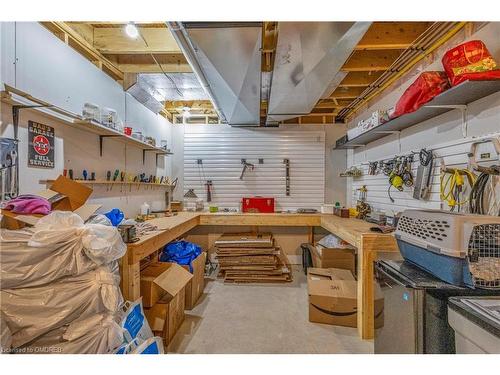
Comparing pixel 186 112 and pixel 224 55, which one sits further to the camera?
pixel 186 112

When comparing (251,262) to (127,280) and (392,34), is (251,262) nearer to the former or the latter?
(127,280)

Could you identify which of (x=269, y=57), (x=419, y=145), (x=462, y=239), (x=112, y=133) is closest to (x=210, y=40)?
(x=269, y=57)

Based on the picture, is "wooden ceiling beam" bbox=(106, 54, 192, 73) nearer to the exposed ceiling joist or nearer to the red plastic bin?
the exposed ceiling joist

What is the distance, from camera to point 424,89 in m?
1.95

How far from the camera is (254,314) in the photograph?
2773mm

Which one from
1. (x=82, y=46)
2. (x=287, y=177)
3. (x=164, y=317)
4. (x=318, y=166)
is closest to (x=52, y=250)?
(x=164, y=317)

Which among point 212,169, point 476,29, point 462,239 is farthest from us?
point 212,169

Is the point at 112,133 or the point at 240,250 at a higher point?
the point at 112,133

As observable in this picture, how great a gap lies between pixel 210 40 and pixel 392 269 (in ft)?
6.93

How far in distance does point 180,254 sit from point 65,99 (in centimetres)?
203

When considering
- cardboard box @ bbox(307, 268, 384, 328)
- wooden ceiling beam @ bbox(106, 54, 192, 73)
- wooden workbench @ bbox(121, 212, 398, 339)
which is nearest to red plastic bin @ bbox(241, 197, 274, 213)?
wooden workbench @ bbox(121, 212, 398, 339)

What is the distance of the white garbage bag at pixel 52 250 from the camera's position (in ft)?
4.25

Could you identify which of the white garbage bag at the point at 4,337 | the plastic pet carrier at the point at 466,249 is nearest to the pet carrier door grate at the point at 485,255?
the plastic pet carrier at the point at 466,249

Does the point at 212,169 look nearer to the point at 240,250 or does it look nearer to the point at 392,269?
the point at 240,250
